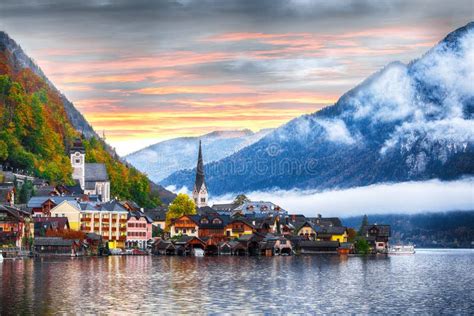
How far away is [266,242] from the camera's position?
198 metres

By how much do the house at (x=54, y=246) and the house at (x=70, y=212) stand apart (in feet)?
71.7

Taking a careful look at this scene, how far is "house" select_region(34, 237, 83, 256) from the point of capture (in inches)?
6476

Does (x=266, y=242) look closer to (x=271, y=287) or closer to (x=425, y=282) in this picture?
(x=425, y=282)

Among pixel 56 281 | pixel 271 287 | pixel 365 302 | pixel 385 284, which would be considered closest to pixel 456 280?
pixel 385 284

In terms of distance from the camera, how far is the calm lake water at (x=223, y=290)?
77.4m

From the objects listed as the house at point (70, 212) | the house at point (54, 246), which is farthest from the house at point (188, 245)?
the house at point (54, 246)

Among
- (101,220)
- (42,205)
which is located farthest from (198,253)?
(42,205)

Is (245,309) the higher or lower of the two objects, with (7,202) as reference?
lower

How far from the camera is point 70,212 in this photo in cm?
19162

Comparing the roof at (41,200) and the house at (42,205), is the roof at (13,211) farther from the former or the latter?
the roof at (41,200)

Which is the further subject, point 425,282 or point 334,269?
point 334,269

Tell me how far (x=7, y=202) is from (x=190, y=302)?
105 m

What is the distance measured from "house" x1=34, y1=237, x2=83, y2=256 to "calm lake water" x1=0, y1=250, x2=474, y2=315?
33.2m

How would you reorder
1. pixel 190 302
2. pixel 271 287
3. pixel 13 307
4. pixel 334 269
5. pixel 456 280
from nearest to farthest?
pixel 13 307 < pixel 190 302 < pixel 271 287 < pixel 456 280 < pixel 334 269
